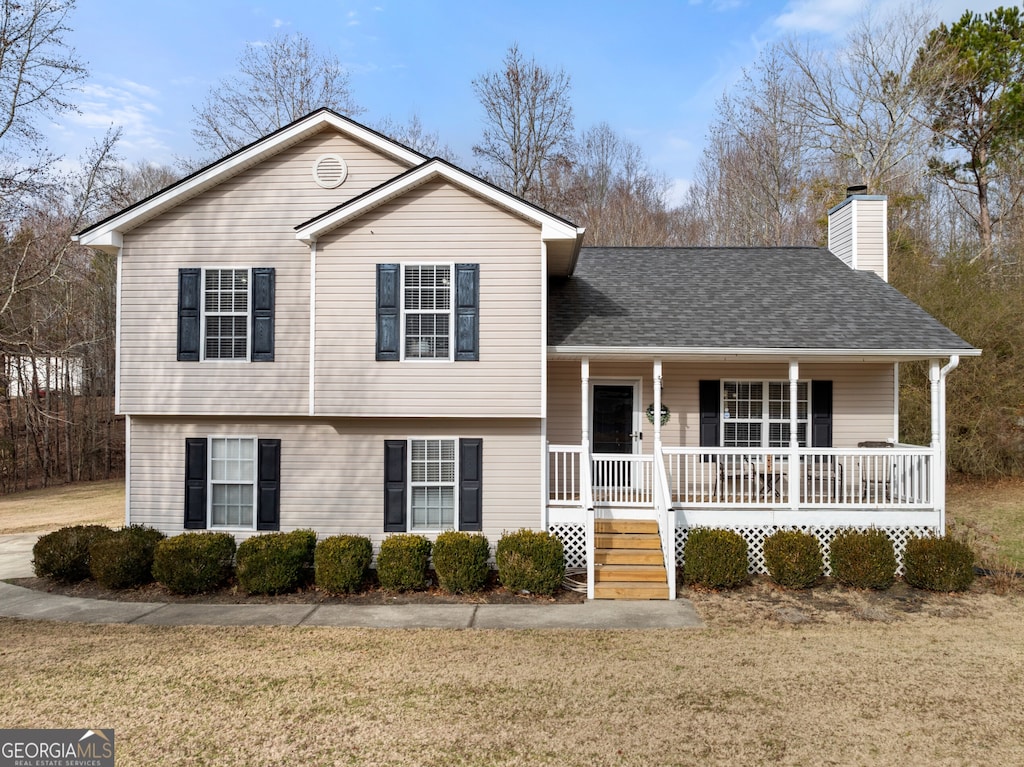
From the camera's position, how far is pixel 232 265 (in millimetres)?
10602

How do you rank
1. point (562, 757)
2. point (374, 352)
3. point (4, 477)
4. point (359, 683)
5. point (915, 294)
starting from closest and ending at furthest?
point (562, 757) < point (359, 683) < point (374, 352) < point (915, 294) < point (4, 477)

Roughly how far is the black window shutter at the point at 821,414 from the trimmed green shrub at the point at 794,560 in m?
2.92

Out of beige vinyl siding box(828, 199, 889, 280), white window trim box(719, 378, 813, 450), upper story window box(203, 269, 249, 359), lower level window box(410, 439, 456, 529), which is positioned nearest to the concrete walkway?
lower level window box(410, 439, 456, 529)

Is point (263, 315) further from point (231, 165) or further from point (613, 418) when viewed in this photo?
point (613, 418)

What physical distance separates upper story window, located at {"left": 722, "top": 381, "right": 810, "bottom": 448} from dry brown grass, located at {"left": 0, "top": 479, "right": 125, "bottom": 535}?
13.6 meters

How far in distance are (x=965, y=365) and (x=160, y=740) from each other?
818 inches

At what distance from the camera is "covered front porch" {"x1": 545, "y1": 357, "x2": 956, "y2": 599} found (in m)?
10.3

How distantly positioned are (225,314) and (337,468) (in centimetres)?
305

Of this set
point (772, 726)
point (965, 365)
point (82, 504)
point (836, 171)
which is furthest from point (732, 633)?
point (836, 171)

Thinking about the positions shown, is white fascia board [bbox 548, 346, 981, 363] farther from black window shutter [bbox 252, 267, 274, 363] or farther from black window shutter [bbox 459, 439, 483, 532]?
black window shutter [bbox 252, 267, 274, 363]

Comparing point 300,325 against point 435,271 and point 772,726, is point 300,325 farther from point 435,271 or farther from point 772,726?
point 772,726

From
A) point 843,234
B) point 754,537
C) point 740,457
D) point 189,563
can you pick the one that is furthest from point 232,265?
point 843,234

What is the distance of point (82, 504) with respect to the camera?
1992cm

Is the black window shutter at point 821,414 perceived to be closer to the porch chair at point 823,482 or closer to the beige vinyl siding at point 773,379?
the beige vinyl siding at point 773,379
